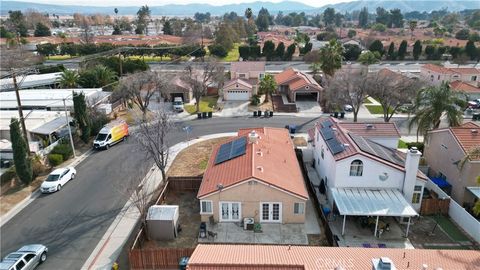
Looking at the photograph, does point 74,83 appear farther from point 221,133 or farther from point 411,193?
point 411,193

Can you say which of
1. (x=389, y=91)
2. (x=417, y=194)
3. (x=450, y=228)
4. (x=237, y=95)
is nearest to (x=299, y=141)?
(x=389, y=91)

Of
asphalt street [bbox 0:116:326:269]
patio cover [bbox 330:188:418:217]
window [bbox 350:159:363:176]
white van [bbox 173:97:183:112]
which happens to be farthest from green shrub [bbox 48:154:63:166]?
window [bbox 350:159:363:176]

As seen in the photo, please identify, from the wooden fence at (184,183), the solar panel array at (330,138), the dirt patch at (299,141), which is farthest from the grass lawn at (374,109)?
the wooden fence at (184,183)

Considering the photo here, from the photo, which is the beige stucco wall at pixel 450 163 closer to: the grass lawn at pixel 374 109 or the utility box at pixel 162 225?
the grass lawn at pixel 374 109

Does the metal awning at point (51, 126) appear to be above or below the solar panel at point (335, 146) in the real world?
below

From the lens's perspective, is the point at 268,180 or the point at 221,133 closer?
the point at 268,180

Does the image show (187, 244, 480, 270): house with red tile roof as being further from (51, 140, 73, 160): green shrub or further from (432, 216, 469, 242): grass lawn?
(51, 140, 73, 160): green shrub

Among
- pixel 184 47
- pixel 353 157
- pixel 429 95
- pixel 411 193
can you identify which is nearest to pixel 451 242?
pixel 411 193
